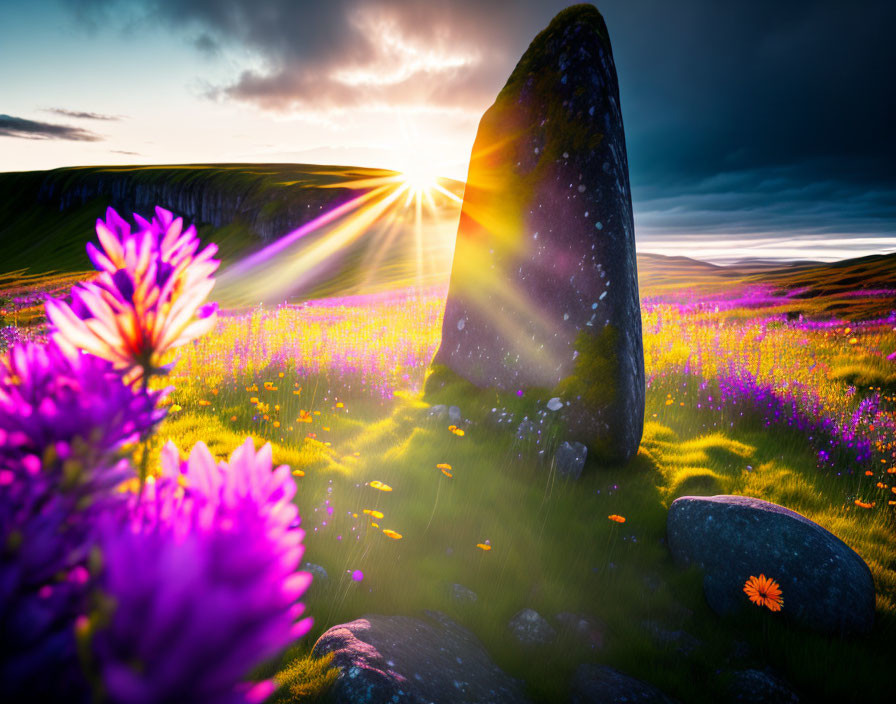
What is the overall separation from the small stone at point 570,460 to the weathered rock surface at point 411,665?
8.14ft

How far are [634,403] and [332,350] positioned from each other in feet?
18.1

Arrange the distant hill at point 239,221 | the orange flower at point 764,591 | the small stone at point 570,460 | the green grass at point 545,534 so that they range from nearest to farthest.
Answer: the green grass at point 545,534 → the orange flower at point 764,591 → the small stone at point 570,460 → the distant hill at point 239,221

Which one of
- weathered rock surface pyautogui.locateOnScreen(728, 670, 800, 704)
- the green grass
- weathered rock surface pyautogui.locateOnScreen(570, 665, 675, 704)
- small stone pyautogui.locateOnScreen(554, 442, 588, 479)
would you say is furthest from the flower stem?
small stone pyautogui.locateOnScreen(554, 442, 588, 479)

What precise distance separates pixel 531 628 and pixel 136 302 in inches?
140

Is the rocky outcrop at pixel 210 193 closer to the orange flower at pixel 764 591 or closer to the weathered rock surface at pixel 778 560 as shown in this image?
the weathered rock surface at pixel 778 560

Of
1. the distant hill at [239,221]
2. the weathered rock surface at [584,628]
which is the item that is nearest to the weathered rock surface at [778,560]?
the weathered rock surface at [584,628]

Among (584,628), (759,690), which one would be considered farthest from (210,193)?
(759,690)

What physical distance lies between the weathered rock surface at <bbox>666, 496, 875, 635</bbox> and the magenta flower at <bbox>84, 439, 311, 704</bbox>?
176 inches

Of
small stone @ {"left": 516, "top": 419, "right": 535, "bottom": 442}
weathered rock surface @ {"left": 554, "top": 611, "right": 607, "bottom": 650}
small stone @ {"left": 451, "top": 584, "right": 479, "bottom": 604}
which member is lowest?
weathered rock surface @ {"left": 554, "top": 611, "right": 607, "bottom": 650}

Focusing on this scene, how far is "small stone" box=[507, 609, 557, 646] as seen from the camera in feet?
10.8

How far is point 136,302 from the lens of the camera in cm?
87

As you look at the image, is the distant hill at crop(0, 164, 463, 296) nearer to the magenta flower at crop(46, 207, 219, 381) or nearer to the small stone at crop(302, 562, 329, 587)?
the small stone at crop(302, 562, 329, 587)

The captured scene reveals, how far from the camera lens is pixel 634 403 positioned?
18.6 feet

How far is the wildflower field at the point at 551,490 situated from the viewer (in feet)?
10.7
